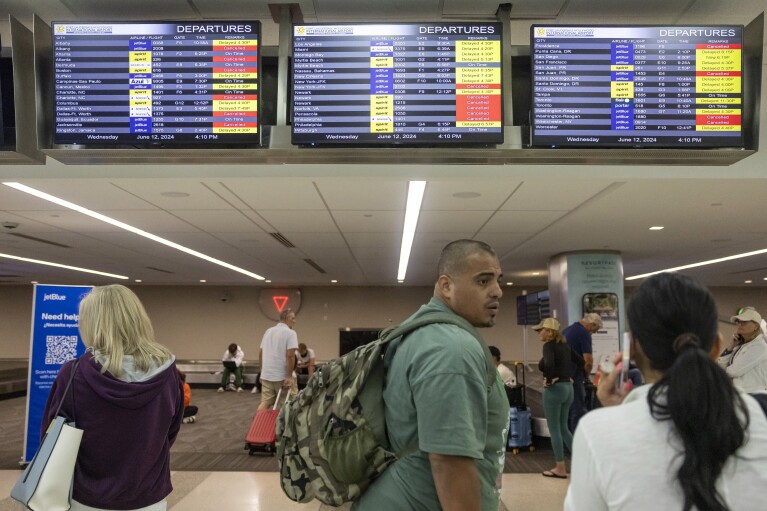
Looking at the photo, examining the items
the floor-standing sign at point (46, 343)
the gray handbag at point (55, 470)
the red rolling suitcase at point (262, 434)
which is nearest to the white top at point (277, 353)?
the red rolling suitcase at point (262, 434)

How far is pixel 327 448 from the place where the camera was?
1651mm

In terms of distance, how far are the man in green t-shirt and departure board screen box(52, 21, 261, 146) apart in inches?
74.8

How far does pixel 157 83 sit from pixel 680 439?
3.01 m

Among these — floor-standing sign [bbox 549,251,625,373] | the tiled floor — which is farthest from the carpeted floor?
floor-standing sign [bbox 549,251,625,373]

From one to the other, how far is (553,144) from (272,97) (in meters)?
1.50

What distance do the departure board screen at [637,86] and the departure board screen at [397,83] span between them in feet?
0.94

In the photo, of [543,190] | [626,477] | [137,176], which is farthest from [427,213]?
[626,477]

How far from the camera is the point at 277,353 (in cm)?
786

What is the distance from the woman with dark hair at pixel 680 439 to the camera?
102cm

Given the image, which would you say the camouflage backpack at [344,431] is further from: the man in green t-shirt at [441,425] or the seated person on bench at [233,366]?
the seated person on bench at [233,366]

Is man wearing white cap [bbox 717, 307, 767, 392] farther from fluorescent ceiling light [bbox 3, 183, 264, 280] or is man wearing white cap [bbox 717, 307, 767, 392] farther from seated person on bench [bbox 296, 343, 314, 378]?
seated person on bench [bbox 296, 343, 314, 378]

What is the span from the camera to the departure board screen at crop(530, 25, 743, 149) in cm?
314

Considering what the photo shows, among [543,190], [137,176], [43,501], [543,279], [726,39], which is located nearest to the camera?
[43,501]

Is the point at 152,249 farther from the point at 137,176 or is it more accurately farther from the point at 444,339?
the point at 444,339
